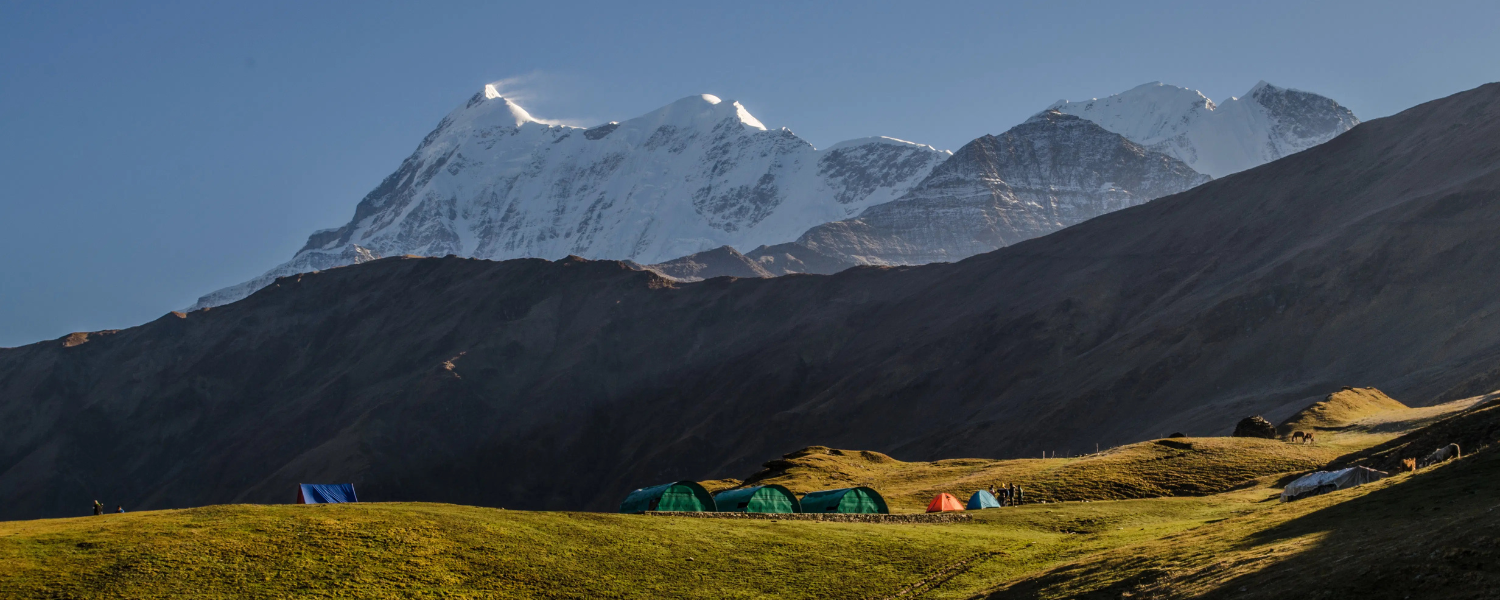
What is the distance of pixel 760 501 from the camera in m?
55.4

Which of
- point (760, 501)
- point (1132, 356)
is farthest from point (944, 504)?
point (1132, 356)

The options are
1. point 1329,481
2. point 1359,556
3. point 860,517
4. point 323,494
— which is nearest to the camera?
point 1359,556

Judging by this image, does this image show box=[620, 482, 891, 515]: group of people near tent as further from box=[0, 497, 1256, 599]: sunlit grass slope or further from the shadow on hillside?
the shadow on hillside

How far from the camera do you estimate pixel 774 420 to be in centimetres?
17612

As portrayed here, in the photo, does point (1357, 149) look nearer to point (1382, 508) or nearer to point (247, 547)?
point (1382, 508)

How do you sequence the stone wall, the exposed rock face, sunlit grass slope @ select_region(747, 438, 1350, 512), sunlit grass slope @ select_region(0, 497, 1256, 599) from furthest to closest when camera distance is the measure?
the exposed rock face
sunlit grass slope @ select_region(747, 438, 1350, 512)
the stone wall
sunlit grass slope @ select_region(0, 497, 1256, 599)

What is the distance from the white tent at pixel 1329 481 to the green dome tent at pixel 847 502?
18563mm

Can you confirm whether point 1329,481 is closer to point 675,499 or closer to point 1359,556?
point 1359,556

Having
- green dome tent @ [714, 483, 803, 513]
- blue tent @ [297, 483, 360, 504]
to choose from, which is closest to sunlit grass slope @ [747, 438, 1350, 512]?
green dome tent @ [714, 483, 803, 513]

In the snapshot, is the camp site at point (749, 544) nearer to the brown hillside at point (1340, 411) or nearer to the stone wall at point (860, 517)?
the stone wall at point (860, 517)

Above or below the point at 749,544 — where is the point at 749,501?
above

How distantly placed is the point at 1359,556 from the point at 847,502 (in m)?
32.8

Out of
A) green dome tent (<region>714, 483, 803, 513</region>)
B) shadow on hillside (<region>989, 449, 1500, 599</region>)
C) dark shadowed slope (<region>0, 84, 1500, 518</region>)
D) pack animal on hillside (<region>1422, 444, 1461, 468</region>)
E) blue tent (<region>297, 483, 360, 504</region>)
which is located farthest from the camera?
dark shadowed slope (<region>0, 84, 1500, 518</region>)

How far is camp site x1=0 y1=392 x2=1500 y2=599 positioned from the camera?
30.0m
